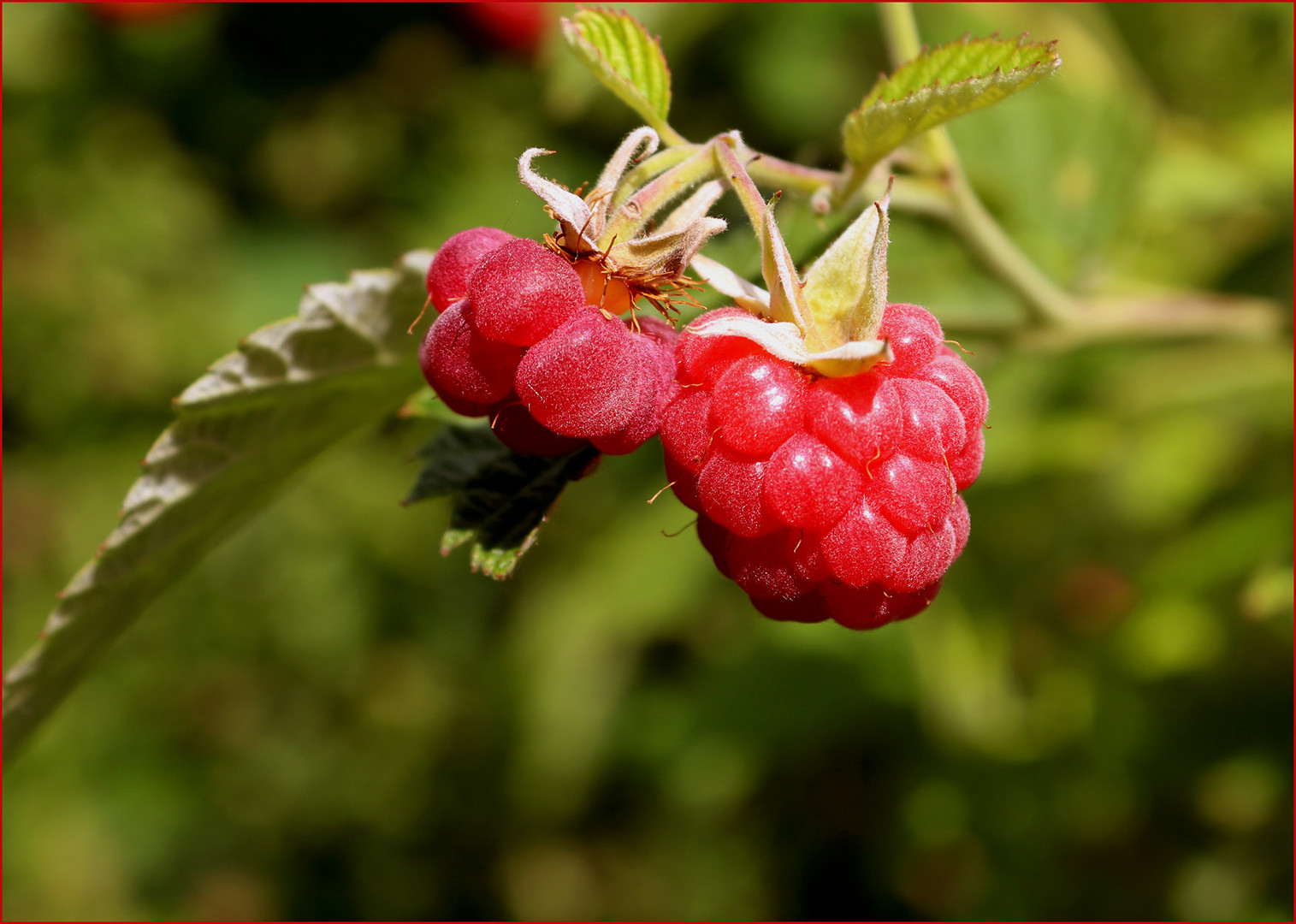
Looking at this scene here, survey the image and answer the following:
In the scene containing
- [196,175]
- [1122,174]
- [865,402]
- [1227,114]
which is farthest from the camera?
[196,175]

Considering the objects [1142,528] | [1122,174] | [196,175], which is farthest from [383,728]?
[1122,174]

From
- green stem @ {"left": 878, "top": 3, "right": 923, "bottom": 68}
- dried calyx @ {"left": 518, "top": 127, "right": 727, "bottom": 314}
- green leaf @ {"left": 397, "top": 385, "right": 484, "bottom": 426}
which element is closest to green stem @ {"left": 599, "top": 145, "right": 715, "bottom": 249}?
dried calyx @ {"left": 518, "top": 127, "right": 727, "bottom": 314}

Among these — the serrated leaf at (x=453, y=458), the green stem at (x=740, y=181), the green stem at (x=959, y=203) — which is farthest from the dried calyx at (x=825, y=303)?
the green stem at (x=959, y=203)

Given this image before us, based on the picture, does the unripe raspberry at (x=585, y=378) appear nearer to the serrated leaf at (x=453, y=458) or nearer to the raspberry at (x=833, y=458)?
the raspberry at (x=833, y=458)

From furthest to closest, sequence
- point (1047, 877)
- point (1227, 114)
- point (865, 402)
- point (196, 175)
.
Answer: point (196, 175), point (1227, 114), point (1047, 877), point (865, 402)

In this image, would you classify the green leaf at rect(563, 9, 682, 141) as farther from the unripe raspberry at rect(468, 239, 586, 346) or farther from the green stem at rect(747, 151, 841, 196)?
the unripe raspberry at rect(468, 239, 586, 346)

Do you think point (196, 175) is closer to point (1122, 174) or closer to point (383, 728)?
point (383, 728)

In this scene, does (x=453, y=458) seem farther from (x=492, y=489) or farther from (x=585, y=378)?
(x=585, y=378)
